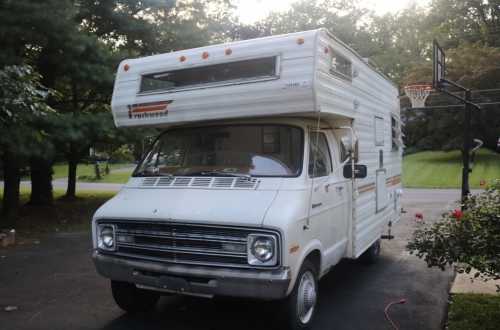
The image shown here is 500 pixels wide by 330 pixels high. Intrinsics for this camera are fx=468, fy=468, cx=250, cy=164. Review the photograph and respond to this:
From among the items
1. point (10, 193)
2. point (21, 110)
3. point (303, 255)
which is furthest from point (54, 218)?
point (303, 255)

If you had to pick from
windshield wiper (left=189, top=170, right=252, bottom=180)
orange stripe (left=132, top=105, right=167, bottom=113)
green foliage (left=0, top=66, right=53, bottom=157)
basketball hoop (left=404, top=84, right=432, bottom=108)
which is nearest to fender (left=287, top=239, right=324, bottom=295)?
windshield wiper (left=189, top=170, right=252, bottom=180)

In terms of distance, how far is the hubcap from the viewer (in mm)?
4395

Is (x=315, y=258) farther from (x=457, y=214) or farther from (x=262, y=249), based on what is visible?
(x=457, y=214)

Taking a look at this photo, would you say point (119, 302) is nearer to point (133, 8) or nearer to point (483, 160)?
point (133, 8)

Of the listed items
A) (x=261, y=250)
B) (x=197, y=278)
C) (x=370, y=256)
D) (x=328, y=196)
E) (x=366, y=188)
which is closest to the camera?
(x=261, y=250)

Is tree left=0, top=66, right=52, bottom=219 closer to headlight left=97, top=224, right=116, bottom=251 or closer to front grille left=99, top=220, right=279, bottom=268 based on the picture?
headlight left=97, top=224, right=116, bottom=251

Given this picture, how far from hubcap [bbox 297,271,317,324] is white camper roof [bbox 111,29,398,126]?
1.60 m

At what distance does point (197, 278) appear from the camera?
413 centimetres

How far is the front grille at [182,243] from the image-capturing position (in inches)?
158

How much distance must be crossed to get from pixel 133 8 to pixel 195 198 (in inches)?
350

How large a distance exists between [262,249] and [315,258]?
3.10 ft

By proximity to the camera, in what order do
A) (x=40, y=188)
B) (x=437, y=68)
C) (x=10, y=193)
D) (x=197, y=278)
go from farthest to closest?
(x=40, y=188) → (x=10, y=193) → (x=437, y=68) → (x=197, y=278)

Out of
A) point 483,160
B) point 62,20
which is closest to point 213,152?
point 62,20

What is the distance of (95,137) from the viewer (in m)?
10.4
